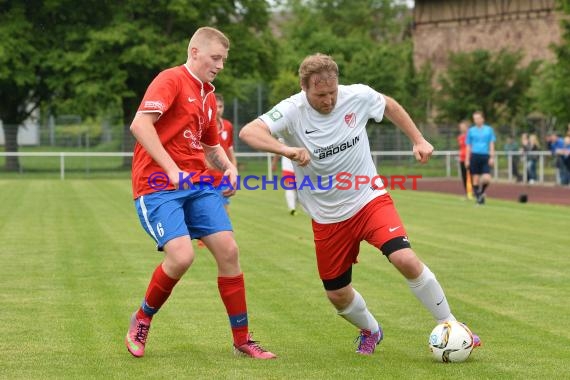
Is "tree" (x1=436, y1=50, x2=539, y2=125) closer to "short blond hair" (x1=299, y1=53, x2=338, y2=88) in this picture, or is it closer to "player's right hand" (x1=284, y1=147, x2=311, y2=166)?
"short blond hair" (x1=299, y1=53, x2=338, y2=88)

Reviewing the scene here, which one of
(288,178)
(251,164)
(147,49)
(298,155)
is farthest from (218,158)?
(147,49)

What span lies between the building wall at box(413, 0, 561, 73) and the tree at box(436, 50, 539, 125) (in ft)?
17.9

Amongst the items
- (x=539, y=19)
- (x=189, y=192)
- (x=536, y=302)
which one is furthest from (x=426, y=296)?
(x=539, y=19)

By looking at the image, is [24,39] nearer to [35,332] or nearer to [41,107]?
[41,107]

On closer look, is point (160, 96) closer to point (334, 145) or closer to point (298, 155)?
point (298, 155)

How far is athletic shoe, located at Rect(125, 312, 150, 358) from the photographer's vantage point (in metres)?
7.18

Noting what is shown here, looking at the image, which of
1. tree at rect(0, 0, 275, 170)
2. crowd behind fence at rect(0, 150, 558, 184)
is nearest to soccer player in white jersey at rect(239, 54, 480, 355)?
crowd behind fence at rect(0, 150, 558, 184)

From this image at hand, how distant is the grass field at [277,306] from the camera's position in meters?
6.86

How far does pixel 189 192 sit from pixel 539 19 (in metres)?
61.0

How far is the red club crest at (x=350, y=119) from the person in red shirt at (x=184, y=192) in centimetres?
89

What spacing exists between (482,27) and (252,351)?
6230 cm

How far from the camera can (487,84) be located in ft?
189

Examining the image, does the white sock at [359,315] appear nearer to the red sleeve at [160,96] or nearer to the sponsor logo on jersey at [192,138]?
the sponsor logo on jersey at [192,138]

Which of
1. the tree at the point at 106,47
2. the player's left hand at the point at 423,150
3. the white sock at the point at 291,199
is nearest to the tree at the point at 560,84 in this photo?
the tree at the point at 106,47
